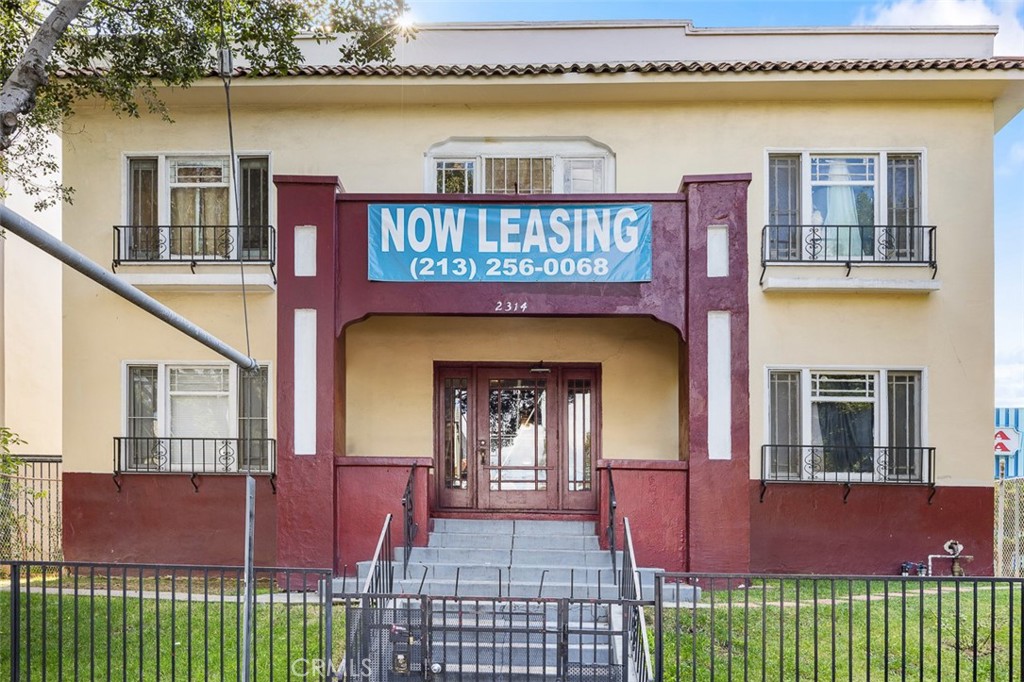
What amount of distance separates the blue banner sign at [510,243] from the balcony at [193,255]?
2217 millimetres

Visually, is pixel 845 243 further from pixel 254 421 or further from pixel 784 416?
pixel 254 421

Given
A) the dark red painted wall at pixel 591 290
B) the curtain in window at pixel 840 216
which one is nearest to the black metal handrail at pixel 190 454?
the dark red painted wall at pixel 591 290

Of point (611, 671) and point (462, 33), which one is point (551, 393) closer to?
point (611, 671)

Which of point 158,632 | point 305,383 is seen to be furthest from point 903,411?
point 158,632

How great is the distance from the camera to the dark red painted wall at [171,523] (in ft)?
33.5

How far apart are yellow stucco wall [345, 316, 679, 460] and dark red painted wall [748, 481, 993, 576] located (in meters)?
1.91

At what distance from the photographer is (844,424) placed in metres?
10.4

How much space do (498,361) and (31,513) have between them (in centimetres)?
792

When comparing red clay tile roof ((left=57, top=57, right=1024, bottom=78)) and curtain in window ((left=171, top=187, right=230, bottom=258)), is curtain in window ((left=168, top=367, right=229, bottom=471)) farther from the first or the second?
red clay tile roof ((left=57, top=57, right=1024, bottom=78))

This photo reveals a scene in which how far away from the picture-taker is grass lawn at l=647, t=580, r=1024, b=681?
659 cm

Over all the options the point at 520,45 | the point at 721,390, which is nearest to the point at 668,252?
the point at 721,390

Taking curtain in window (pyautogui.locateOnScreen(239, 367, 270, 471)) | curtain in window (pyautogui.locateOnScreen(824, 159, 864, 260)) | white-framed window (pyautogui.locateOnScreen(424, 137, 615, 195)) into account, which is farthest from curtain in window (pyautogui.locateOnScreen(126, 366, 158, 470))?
curtain in window (pyautogui.locateOnScreen(824, 159, 864, 260))

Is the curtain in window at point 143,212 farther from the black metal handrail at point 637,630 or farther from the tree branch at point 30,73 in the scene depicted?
the black metal handrail at point 637,630

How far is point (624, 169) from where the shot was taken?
10.7 meters
